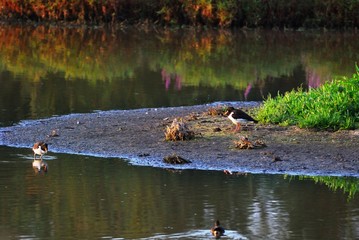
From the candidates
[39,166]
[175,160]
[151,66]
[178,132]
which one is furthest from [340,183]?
[151,66]

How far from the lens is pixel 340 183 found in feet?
41.5

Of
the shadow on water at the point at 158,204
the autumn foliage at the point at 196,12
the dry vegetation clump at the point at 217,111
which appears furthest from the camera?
the autumn foliage at the point at 196,12

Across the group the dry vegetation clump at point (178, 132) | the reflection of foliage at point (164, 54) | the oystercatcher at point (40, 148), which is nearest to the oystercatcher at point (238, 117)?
the dry vegetation clump at point (178, 132)

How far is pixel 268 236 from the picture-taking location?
10.1 metres

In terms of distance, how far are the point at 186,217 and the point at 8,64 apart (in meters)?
17.2

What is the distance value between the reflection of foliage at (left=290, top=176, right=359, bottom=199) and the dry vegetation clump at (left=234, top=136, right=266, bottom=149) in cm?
147

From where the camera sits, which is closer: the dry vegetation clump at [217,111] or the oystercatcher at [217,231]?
the oystercatcher at [217,231]

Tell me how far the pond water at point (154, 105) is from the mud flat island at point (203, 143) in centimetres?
43

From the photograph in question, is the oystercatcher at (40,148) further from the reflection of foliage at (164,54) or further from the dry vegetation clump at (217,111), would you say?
the reflection of foliage at (164,54)

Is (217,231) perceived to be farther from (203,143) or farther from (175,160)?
(203,143)

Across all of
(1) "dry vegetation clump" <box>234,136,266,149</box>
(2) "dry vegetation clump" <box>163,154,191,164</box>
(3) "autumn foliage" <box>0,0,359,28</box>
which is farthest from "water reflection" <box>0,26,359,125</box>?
(1) "dry vegetation clump" <box>234,136,266,149</box>

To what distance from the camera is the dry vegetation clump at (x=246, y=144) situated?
14.3 meters

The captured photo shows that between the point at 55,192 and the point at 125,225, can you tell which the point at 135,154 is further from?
the point at 125,225

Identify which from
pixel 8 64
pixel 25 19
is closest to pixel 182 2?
pixel 25 19
